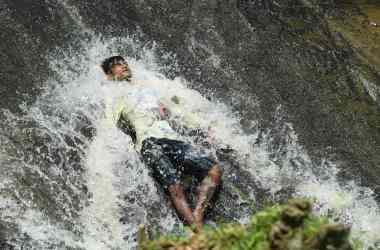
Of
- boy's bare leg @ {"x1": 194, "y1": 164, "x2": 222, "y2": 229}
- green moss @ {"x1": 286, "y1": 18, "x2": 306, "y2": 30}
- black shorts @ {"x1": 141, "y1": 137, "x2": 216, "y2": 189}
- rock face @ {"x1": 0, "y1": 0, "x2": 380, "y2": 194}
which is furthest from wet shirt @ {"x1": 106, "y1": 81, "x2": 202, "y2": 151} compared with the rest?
green moss @ {"x1": 286, "y1": 18, "x2": 306, "y2": 30}

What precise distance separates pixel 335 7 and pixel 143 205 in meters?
5.38

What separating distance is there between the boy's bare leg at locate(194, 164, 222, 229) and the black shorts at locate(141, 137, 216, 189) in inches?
2.9

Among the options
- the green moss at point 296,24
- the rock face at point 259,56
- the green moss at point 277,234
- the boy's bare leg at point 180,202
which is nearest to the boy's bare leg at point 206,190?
the boy's bare leg at point 180,202

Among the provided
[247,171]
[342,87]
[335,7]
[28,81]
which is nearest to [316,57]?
[342,87]

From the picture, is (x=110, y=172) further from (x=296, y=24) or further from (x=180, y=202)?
(x=296, y=24)

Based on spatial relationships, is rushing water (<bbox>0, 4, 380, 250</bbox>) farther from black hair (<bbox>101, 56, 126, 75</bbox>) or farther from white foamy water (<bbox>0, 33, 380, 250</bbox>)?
black hair (<bbox>101, 56, 126, 75</bbox>)

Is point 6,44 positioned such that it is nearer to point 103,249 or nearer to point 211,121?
point 211,121

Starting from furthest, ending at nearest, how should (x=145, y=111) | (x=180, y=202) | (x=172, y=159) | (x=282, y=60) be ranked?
(x=282, y=60) → (x=145, y=111) → (x=172, y=159) → (x=180, y=202)

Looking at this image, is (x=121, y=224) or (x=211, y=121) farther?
(x=211, y=121)

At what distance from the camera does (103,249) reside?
562cm

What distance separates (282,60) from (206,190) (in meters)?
3.00

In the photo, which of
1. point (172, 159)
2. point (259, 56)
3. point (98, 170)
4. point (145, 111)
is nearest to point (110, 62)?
point (145, 111)

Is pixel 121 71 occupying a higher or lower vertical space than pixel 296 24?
lower

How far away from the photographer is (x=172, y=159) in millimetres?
6391
